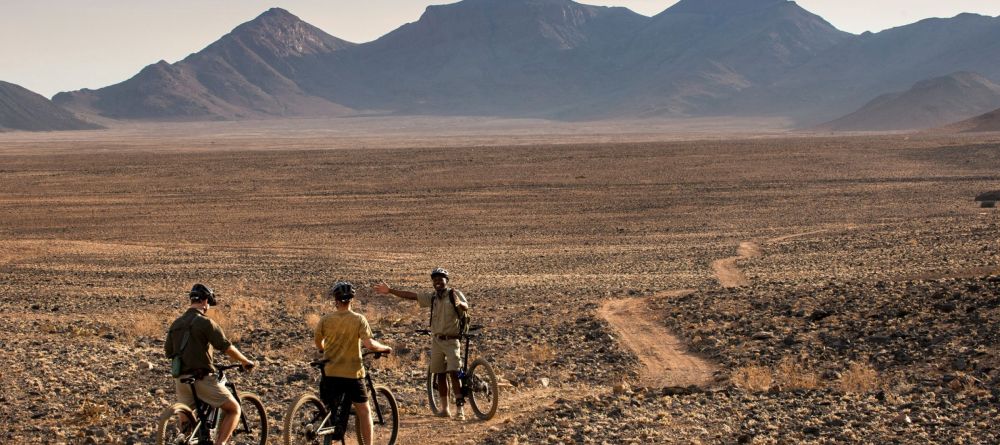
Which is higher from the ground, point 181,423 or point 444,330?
point 444,330

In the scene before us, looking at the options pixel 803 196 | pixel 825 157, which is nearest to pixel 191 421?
pixel 803 196

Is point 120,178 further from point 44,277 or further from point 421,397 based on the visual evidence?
point 421,397

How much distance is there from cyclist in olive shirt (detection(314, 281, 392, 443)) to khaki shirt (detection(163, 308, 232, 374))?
0.89 m

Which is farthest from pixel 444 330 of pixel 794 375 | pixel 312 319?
pixel 312 319

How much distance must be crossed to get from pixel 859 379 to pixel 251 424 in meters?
7.05

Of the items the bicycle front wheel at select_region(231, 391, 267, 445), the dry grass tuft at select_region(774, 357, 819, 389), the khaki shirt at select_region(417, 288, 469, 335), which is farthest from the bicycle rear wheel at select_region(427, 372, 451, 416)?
the dry grass tuft at select_region(774, 357, 819, 389)

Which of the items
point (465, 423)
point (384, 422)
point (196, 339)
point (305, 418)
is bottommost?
point (465, 423)

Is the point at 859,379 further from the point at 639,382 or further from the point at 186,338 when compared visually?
the point at 186,338

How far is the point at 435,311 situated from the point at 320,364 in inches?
79.3

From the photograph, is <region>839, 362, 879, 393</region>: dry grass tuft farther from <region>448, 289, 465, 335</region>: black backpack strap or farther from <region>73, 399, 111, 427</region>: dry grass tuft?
<region>73, 399, 111, 427</region>: dry grass tuft

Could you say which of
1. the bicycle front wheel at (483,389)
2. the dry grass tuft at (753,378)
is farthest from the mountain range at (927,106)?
the bicycle front wheel at (483,389)

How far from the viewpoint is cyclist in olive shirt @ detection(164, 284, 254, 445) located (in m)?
8.99

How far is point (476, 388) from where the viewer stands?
11570 mm

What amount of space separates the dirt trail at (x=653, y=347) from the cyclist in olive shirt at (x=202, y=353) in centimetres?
671
